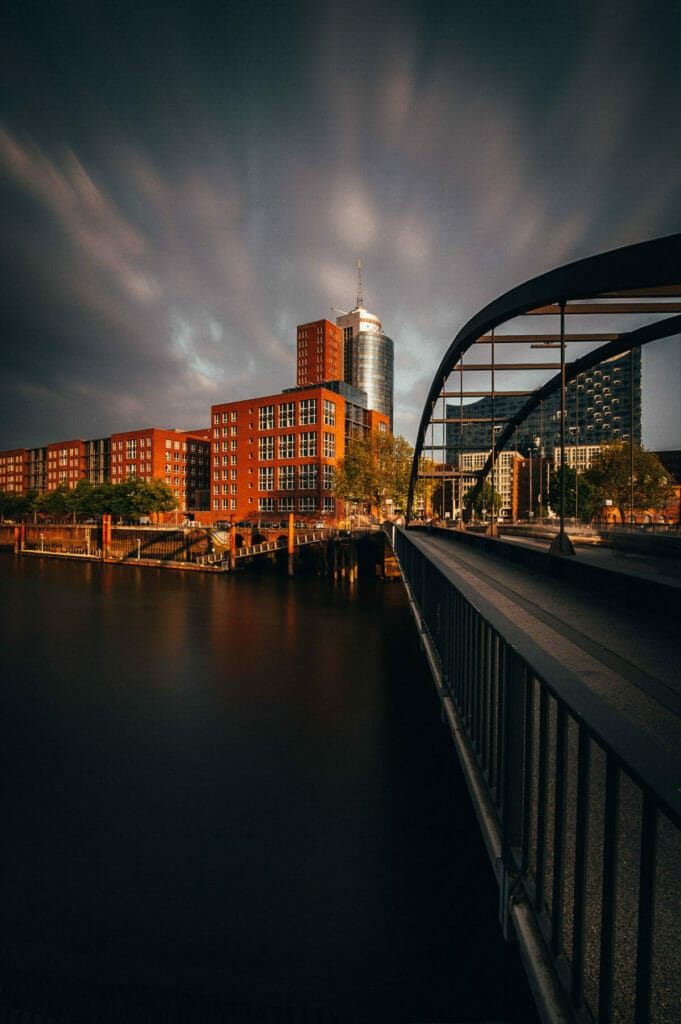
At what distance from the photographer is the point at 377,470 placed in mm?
49375

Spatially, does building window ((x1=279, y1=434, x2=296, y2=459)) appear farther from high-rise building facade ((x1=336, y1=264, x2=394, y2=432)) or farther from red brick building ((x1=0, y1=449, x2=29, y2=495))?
red brick building ((x1=0, y1=449, x2=29, y2=495))

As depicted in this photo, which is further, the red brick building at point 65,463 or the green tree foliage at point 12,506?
the red brick building at point 65,463

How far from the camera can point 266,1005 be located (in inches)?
183

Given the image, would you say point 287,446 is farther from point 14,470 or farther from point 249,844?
point 14,470

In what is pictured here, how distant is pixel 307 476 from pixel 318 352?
68.7m

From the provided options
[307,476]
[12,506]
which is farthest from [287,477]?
[12,506]

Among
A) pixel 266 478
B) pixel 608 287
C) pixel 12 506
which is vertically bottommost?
pixel 12 506

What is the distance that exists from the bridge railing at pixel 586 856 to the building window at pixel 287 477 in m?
56.6

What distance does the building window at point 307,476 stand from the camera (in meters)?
57.2

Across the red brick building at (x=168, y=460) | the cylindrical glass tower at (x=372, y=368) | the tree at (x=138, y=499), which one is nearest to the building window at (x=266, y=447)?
the tree at (x=138, y=499)

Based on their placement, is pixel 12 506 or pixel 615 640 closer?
pixel 615 640

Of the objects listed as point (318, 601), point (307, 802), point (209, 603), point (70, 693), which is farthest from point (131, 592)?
point (307, 802)

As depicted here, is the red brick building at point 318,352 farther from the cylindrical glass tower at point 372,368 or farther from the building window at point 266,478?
the building window at point 266,478

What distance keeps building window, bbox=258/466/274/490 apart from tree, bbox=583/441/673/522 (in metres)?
35.3
